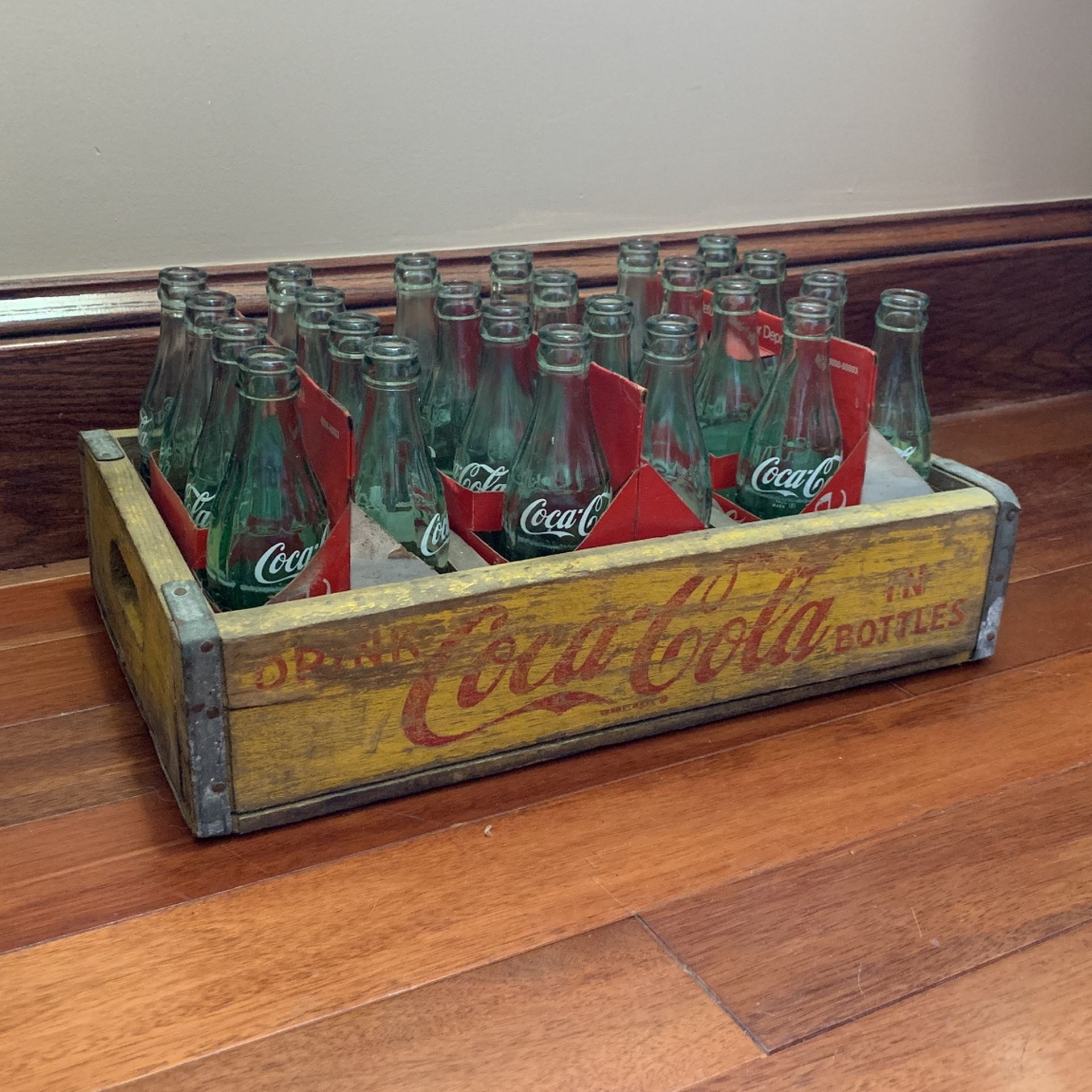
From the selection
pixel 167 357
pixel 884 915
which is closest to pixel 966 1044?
pixel 884 915

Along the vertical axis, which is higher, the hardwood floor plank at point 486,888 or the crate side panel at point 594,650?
the crate side panel at point 594,650

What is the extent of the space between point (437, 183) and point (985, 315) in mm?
599

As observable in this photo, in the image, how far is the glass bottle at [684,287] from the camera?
0.88 meters

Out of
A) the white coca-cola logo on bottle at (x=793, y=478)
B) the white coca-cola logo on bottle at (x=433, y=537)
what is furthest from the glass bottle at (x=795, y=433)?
the white coca-cola logo on bottle at (x=433, y=537)

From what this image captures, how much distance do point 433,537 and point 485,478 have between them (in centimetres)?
7

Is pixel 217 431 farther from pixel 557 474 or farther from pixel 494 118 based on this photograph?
pixel 494 118

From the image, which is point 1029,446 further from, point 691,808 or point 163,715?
point 163,715

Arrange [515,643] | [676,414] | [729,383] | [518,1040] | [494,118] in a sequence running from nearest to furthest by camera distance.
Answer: [518,1040], [515,643], [676,414], [729,383], [494,118]

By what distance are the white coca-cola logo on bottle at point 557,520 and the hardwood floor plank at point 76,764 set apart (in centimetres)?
26

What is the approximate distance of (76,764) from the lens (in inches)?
28.0

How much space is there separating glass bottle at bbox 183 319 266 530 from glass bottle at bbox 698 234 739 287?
0.36 m

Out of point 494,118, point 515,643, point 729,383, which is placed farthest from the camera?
point 494,118

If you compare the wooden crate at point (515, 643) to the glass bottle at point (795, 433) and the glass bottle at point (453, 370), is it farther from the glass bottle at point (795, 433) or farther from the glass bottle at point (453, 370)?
the glass bottle at point (453, 370)

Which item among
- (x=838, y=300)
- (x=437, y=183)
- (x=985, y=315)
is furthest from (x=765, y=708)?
(x=985, y=315)
